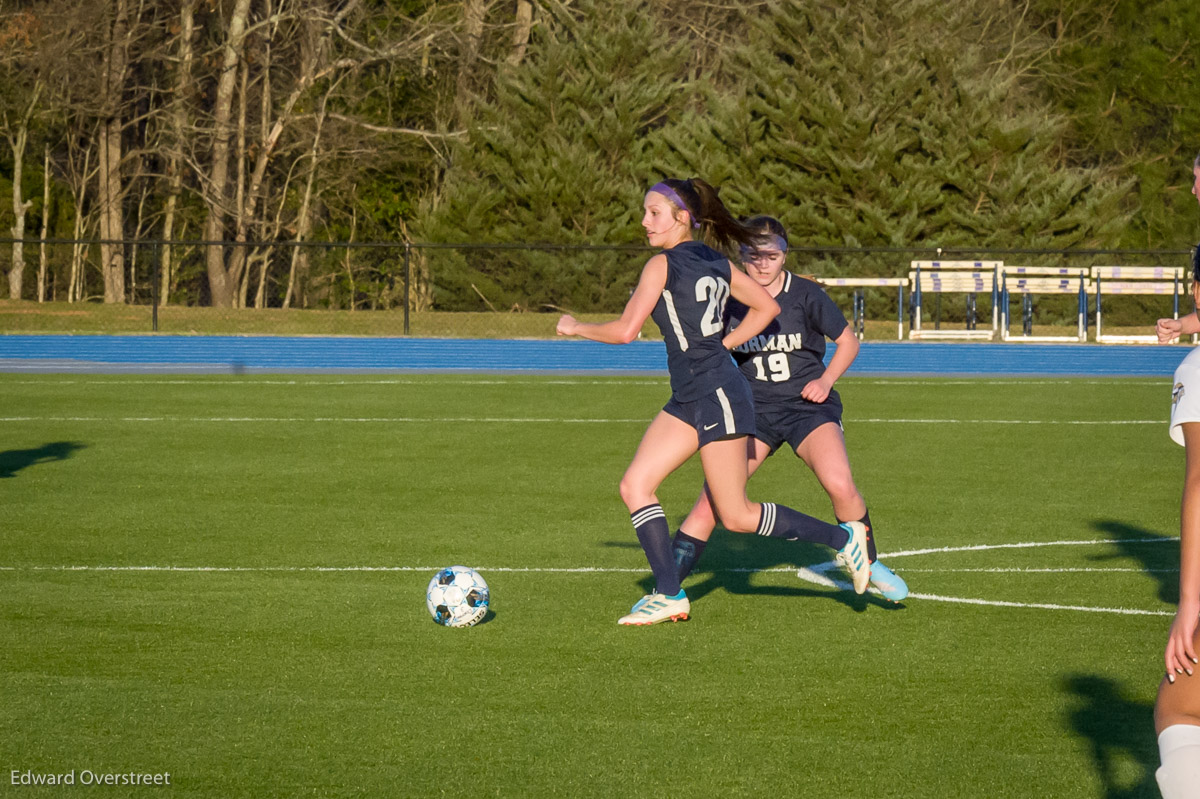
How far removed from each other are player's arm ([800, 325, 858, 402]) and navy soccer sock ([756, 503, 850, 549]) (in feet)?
2.03

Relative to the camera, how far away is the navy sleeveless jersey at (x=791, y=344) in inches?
282

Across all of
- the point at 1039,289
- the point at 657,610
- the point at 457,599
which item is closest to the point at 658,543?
the point at 657,610

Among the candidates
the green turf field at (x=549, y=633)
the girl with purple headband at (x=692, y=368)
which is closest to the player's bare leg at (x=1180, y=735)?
the green turf field at (x=549, y=633)

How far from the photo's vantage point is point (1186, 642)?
303 cm

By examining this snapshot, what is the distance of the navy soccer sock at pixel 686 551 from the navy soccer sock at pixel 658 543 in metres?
0.21

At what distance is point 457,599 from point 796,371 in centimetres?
201

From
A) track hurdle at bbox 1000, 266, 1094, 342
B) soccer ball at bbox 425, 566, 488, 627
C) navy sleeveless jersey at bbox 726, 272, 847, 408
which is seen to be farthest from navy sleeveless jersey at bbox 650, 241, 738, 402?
track hurdle at bbox 1000, 266, 1094, 342

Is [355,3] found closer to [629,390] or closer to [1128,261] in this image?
[1128,261]

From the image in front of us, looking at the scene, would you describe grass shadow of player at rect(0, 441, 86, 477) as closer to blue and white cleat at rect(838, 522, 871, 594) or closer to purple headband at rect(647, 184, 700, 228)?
purple headband at rect(647, 184, 700, 228)

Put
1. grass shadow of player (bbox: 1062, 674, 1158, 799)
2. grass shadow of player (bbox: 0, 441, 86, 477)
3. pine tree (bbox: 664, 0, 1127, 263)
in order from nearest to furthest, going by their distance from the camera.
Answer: grass shadow of player (bbox: 1062, 674, 1158, 799)
grass shadow of player (bbox: 0, 441, 86, 477)
pine tree (bbox: 664, 0, 1127, 263)

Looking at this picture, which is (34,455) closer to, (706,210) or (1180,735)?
(706,210)

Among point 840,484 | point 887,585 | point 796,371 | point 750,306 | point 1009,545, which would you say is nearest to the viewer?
point 750,306

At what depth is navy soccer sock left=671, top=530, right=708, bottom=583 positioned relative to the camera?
270 inches

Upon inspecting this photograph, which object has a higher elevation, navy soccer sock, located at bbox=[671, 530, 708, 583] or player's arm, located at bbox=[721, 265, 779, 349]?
player's arm, located at bbox=[721, 265, 779, 349]
